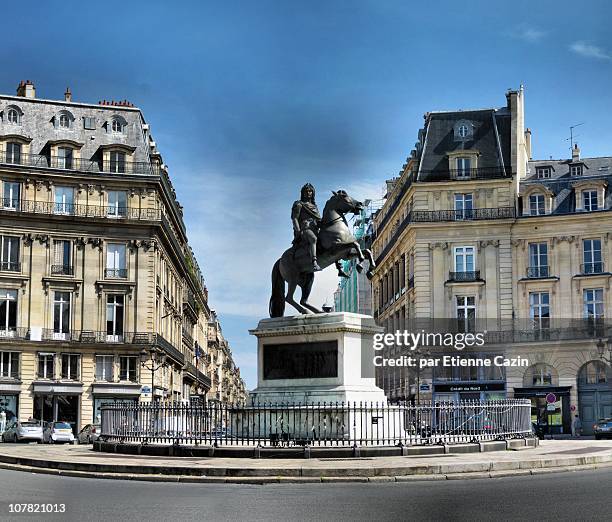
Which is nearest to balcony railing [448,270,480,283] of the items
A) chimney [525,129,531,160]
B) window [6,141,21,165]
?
chimney [525,129,531,160]

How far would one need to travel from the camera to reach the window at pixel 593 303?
64188 millimetres

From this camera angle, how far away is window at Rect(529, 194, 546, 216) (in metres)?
66.8

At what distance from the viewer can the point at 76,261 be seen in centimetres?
6544

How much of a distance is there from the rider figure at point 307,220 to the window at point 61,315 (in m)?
43.3

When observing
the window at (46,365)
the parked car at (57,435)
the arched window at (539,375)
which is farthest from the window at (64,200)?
the arched window at (539,375)

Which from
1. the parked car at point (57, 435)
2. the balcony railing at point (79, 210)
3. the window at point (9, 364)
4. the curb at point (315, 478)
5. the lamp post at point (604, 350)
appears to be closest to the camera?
the curb at point (315, 478)

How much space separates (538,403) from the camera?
63625 mm

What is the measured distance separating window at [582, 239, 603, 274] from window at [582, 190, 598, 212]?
2.25 metres

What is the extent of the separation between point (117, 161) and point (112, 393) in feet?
52.5

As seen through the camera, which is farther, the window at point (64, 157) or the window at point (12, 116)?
the window at point (12, 116)

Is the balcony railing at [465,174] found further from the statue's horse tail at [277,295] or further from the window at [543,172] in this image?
the statue's horse tail at [277,295]

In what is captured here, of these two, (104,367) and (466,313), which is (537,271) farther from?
(104,367)

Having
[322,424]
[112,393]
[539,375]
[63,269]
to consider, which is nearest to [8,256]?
[63,269]

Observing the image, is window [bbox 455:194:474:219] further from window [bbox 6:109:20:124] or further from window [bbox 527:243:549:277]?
window [bbox 6:109:20:124]
